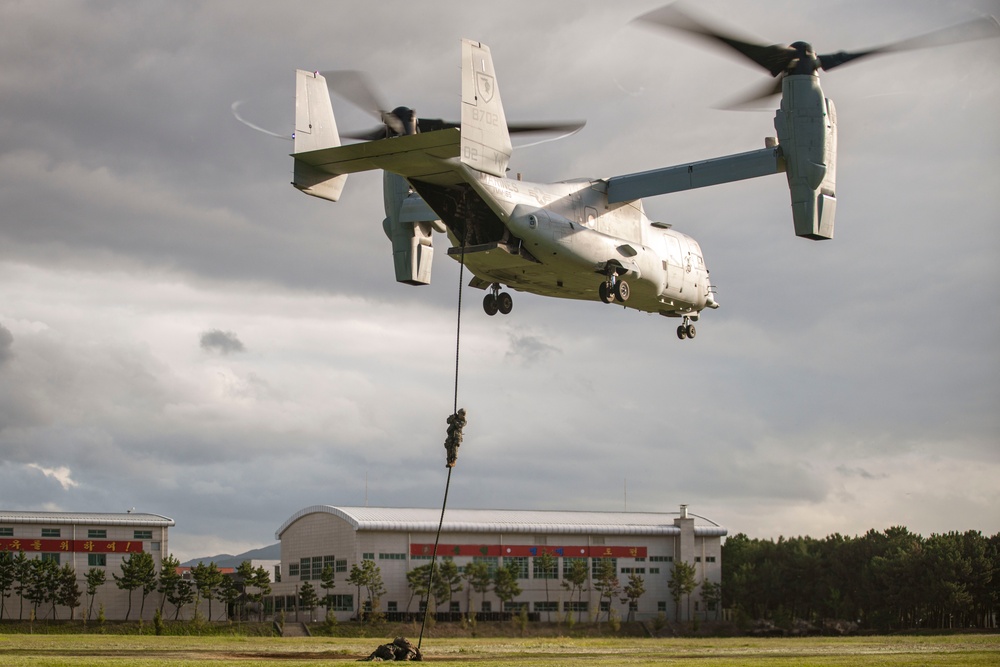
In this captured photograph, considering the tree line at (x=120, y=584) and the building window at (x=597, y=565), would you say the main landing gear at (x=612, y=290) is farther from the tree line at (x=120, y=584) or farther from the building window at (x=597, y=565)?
the building window at (x=597, y=565)

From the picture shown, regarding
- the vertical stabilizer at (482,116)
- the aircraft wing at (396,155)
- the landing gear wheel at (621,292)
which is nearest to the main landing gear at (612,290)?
the landing gear wheel at (621,292)

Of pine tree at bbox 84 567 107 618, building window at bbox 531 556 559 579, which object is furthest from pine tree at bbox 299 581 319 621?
building window at bbox 531 556 559 579

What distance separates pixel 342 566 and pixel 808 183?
65510 millimetres

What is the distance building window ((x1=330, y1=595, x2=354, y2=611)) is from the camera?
294 feet

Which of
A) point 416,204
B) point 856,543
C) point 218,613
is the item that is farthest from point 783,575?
point 416,204

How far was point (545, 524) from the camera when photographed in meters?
97.8

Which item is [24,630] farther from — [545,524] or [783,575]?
[783,575]

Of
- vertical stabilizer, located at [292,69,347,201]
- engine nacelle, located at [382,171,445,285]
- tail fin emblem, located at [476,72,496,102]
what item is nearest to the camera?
tail fin emblem, located at [476,72,496,102]

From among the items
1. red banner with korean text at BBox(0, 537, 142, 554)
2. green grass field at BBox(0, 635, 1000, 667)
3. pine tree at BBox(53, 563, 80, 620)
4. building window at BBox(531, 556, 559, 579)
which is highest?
red banner with korean text at BBox(0, 537, 142, 554)

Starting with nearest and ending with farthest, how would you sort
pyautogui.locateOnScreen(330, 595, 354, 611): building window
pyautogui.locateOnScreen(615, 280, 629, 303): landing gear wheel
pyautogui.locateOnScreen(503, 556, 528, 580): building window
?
pyautogui.locateOnScreen(615, 280, 629, 303): landing gear wheel, pyautogui.locateOnScreen(330, 595, 354, 611): building window, pyautogui.locateOnScreen(503, 556, 528, 580): building window

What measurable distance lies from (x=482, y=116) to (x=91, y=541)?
64.9 meters

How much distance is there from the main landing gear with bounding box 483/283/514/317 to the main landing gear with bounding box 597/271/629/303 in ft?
10.4

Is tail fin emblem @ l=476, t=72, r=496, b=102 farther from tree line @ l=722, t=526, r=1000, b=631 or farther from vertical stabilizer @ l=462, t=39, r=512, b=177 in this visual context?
tree line @ l=722, t=526, r=1000, b=631

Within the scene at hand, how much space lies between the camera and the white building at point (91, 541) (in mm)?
83188
